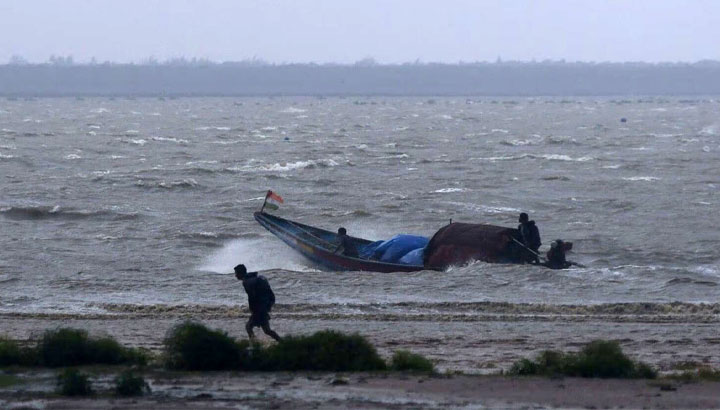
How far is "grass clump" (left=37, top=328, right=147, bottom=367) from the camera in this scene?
11.7 meters

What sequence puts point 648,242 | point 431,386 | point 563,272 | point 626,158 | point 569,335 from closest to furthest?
point 431,386, point 569,335, point 563,272, point 648,242, point 626,158

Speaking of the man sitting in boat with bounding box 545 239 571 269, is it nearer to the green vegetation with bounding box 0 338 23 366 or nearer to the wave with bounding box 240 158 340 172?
the green vegetation with bounding box 0 338 23 366

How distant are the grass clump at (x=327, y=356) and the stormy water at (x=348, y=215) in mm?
4786

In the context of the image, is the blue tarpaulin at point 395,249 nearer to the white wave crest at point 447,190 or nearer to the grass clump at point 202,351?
the grass clump at point 202,351

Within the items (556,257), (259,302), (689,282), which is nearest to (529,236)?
(556,257)

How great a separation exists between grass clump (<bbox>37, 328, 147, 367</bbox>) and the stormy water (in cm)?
475

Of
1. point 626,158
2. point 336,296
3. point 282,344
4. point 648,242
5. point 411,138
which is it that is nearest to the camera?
point 282,344

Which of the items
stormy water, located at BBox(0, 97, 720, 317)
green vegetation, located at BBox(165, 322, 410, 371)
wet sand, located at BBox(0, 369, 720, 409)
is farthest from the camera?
stormy water, located at BBox(0, 97, 720, 317)

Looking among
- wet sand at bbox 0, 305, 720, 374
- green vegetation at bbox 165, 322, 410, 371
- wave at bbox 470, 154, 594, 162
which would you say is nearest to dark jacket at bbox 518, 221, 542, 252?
wet sand at bbox 0, 305, 720, 374

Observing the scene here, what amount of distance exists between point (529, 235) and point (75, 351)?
33.0 feet

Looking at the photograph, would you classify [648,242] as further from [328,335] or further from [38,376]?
[38,376]

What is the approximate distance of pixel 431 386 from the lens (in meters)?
10.6

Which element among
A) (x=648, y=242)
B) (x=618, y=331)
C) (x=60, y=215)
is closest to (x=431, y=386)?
(x=618, y=331)

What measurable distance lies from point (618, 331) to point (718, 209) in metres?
17.5
